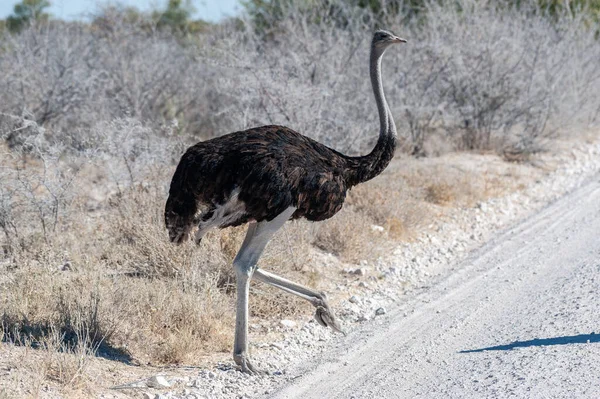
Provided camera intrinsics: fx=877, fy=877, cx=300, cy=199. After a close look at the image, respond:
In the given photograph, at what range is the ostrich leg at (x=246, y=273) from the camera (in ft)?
17.4

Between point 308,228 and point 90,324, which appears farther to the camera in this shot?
point 308,228

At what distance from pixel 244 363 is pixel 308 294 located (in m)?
0.77

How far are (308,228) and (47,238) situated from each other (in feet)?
7.33

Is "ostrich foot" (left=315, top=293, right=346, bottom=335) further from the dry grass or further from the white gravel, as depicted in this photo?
the dry grass

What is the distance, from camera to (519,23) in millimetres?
13953

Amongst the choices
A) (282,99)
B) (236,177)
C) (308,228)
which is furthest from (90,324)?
(282,99)

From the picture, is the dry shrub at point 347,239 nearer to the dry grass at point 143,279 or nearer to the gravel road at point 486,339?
the dry grass at point 143,279

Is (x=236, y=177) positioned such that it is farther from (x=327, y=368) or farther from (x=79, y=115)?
(x=79, y=115)

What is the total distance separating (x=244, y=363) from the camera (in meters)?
5.31

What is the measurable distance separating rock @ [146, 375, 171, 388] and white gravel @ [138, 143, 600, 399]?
65 mm

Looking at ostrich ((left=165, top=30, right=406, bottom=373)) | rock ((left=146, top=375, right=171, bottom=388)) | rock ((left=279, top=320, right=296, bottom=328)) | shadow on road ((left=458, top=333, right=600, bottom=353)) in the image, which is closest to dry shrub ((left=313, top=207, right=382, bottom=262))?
rock ((left=279, top=320, right=296, bottom=328))

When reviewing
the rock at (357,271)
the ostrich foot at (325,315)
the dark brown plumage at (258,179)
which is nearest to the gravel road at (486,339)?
the ostrich foot at (325,315)

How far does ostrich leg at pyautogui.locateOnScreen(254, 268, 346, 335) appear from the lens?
227 inches

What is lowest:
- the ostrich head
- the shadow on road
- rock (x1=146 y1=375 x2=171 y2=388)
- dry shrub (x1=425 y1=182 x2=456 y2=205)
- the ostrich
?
dry shrub (x1=425 y1=182 x2=456 y2=205)
